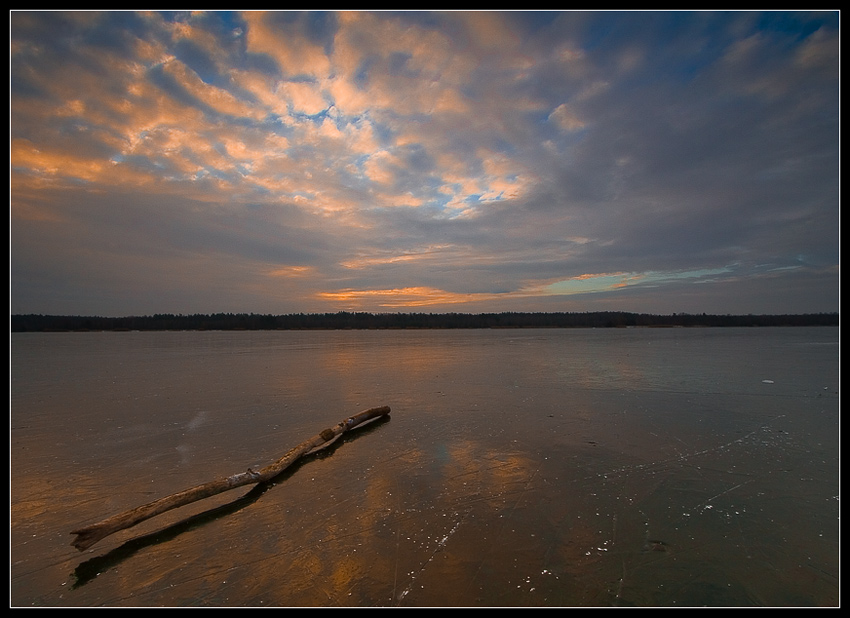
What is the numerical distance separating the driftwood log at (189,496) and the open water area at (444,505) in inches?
9.7

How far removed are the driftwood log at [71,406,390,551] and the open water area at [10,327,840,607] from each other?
9.7 inches

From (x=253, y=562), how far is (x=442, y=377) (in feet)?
53.6

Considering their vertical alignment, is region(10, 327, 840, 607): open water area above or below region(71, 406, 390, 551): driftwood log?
below

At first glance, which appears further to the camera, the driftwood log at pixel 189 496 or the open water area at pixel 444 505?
the driftwood log at pixel 189 496

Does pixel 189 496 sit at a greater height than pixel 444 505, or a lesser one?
greater

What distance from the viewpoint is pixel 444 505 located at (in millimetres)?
6258

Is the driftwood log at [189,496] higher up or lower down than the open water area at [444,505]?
higher up

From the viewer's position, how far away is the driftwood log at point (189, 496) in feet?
16.0

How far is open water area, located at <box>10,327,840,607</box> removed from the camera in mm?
4324

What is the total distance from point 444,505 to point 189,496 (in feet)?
13.4

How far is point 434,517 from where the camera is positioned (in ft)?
19.2

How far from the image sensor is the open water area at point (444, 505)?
4.32m

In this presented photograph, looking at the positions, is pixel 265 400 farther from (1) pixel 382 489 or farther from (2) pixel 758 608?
(2) pixel 758 608

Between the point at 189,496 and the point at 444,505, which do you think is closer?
the point at 189,496
